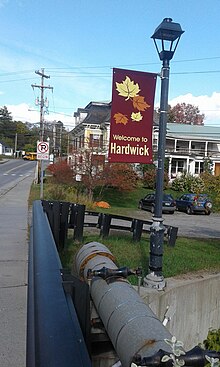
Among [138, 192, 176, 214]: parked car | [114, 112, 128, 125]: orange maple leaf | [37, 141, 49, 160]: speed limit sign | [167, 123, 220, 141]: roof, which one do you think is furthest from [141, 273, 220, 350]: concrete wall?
[167, 123, 220, 141]: roof

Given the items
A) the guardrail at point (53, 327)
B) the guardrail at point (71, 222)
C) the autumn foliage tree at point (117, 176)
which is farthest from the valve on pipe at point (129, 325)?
the autumn foliage tree at point (117, 176)

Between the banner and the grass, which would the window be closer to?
the grass

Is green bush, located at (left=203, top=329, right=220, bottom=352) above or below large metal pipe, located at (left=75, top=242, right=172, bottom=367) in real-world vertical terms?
below

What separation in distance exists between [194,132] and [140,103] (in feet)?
180

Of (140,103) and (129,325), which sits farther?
(140,103)

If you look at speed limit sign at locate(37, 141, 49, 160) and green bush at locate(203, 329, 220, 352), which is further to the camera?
speed limit sign at locate(37, 141, 49, 160)

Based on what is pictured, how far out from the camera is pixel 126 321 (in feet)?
11.5

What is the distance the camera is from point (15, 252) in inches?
365

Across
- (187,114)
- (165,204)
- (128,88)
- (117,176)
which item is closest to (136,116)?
(128,88)

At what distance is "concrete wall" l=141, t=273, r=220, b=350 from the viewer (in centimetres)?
687

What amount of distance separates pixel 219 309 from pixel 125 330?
5.90 metres

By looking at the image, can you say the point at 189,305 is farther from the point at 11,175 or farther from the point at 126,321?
the point at 11,175

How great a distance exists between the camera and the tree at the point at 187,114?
91.1 m

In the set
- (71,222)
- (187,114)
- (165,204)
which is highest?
(187,114)
